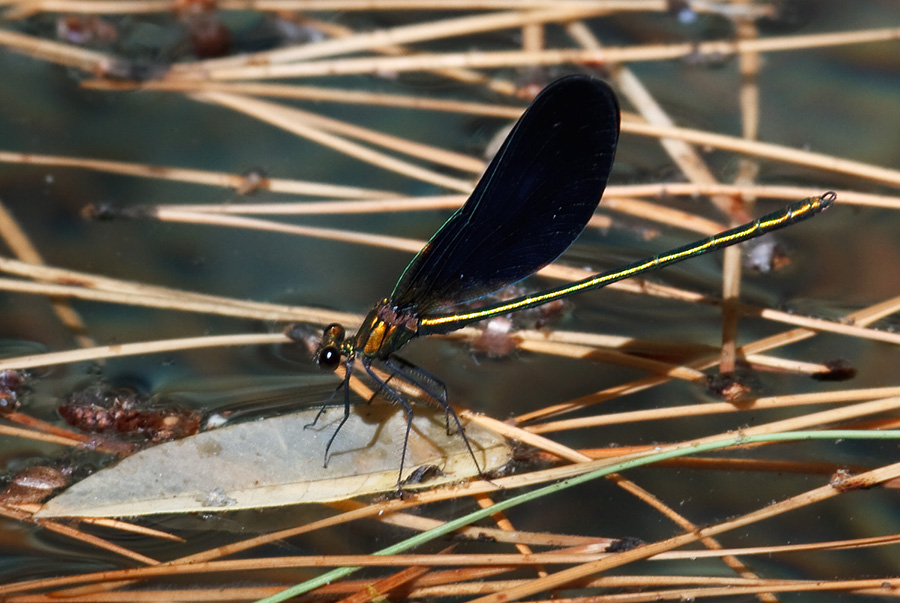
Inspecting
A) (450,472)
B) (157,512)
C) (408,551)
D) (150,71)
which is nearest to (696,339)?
(450,472)

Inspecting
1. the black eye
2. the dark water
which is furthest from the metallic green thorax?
the dark water

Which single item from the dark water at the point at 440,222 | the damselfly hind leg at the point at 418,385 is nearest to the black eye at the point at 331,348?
the damselfly hind leg at the point at 418,385

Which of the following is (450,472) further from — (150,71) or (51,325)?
(150,71)

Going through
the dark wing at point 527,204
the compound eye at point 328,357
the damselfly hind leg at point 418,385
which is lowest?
the compound eye at point 328,357

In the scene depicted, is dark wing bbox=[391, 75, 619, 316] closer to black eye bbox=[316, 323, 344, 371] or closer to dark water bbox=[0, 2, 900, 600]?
black eye bbox=[316, 323, 344, 371]

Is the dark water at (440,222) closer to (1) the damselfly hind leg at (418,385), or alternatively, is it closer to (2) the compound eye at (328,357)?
(1) the damselfly hind leg at (418,385)

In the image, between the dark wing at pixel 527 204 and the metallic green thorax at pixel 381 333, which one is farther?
the metallic green thorax at pixel 381 333
